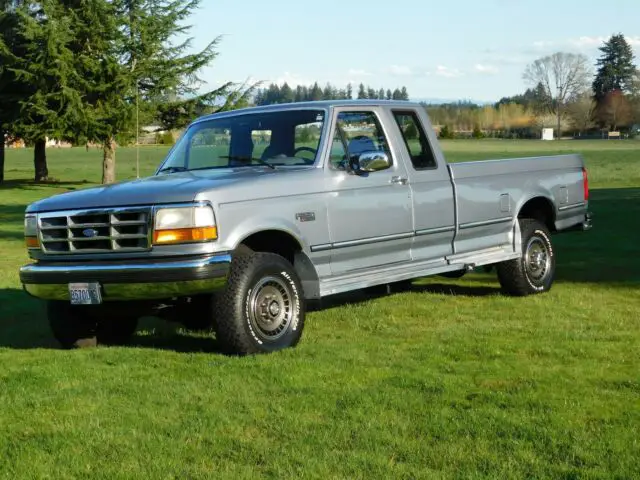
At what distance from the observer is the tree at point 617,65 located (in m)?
148

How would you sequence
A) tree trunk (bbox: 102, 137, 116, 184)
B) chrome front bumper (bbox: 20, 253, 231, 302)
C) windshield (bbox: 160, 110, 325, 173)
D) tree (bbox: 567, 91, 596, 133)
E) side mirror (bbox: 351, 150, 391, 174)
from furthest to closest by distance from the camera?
1. tree (bbox: 567, 91, 596, 133)
2. tree trunk (bbox: 102, 137, 116, 184)
3. windshield (bbox: 160, 110, 325, 173)
4. side mirror (bbox: 351, 150, 391, 174)
5. chrome front bumper (bbox: 20, 253, 231, 302)

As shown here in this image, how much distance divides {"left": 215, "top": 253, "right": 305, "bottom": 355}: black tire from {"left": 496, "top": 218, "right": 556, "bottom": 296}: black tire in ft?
10.8

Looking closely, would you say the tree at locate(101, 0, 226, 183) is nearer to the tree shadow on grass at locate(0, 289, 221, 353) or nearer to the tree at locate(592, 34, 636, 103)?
the tree shadow on grass at locate(0, 289, 221, 353)

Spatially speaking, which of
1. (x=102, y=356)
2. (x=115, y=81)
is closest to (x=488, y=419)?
(x=102, y=356)

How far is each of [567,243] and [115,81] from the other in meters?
28.7

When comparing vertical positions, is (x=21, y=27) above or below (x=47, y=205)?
above

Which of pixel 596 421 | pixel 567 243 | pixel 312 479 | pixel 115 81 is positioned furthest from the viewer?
pixel 115 81

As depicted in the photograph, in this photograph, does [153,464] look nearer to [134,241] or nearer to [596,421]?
[596,421]

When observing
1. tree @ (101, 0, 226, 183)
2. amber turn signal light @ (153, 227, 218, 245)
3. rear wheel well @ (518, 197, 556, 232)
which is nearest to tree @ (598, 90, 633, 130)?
tree @ (101, 0, 226, 183)

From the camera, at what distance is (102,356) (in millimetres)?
8211

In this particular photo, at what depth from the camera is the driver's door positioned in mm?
8617

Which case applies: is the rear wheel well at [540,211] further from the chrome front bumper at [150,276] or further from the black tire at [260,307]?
the chrome front bumper at [150,276]

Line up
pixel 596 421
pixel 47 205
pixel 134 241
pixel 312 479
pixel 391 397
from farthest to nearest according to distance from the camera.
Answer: pixel 47 205 → pixel 134 241 → pixel 391 397 → pixel 596 421 → pixel 312 479

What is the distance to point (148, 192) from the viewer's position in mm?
7719
